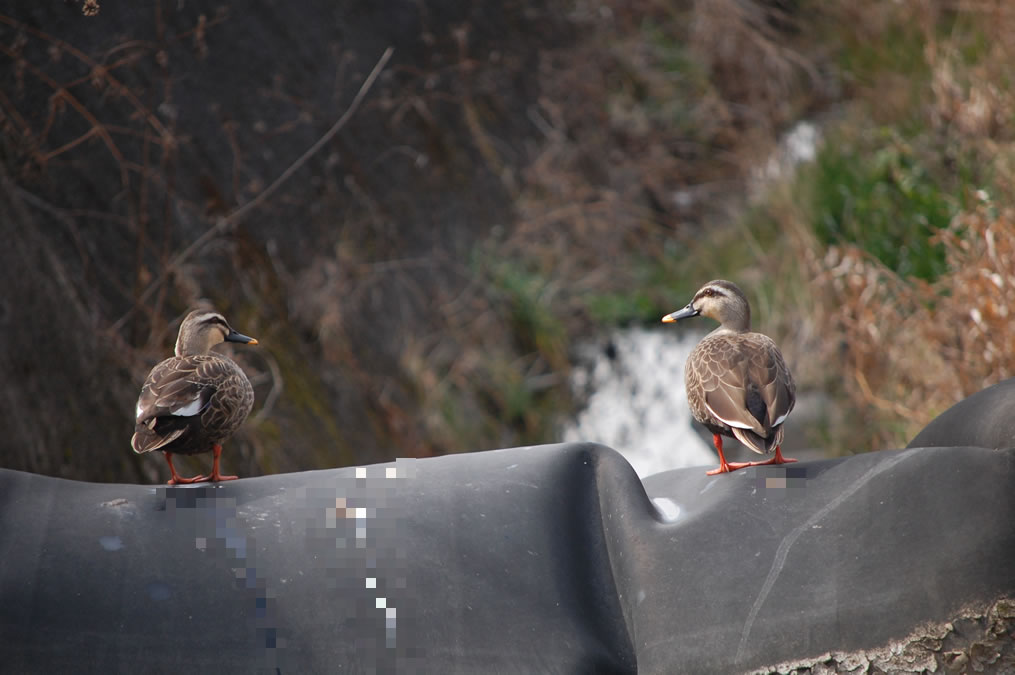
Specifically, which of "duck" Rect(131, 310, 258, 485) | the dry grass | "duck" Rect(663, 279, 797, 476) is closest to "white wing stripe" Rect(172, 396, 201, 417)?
"duck" Rect(131, 310, 258, 485)

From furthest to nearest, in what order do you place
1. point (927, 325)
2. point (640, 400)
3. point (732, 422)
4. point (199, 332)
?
point (640, 400) → point (927, 325) → point (199, 332) → point (732, 422)

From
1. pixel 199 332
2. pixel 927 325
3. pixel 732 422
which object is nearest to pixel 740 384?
pixel 732 422

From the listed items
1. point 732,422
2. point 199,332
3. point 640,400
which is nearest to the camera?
point 732,422

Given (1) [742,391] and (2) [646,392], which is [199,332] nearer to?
(1) [742,391]

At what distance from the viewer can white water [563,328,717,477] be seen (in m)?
8.32

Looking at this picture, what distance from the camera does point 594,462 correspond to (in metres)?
3.11

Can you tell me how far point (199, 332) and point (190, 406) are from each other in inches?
21.3

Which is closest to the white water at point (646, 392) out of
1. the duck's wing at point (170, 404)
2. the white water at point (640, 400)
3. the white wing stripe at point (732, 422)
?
the white water at point (640, 400)

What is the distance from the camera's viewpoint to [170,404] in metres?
3.14

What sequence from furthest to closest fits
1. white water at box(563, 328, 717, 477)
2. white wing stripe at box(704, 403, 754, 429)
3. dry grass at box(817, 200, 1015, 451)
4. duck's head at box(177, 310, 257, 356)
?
white water at box(563, 328, 717, 477)
dry grass at box(817, 200, 1015, 451)
duck's head at box(177, 310, 257, 356)
white wing stripe at box(704, 403, 754, 429)

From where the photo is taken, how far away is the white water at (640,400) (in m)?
8.32

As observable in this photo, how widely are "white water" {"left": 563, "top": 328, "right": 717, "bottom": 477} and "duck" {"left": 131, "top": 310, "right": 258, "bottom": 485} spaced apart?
5.15 m

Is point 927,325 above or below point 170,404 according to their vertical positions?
below

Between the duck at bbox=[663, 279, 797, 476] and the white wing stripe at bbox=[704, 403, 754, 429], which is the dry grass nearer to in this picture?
the duck at bbox=[663, 279, 797, 476]
